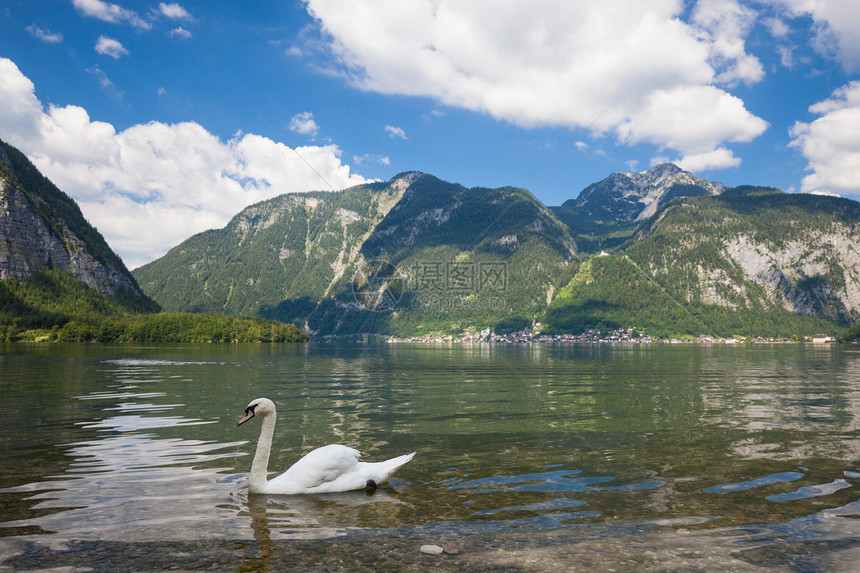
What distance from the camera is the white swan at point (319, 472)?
→ 446 inches

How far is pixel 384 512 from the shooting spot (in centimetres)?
1016

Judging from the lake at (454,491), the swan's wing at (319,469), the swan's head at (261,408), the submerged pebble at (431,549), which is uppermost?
the swan's head at (261,408)

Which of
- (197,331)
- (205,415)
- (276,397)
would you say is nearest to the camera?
(205,415)

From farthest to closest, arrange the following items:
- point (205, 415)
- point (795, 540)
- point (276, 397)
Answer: point (276, 397)
point (205, 415)
point (795, 540)

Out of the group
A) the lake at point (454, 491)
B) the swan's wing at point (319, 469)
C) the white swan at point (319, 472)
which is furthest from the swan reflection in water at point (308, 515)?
the swan's wing at point (319, 469)

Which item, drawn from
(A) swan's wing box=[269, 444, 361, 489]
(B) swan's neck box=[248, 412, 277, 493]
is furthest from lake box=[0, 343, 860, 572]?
(A) swan's wing box=[269, 444, 361, 489]

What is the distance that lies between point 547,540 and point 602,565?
1.24 m

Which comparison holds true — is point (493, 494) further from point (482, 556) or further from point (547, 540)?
point (482, 556)

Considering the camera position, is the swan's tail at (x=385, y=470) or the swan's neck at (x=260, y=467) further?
the swan's tail at (x=385, y=470)

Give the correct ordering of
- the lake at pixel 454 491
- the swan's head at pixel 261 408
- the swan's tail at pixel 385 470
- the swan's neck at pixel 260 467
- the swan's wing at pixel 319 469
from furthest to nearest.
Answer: the swan's head at pixel 261 408 < the swan's tail at pixel 385 470 < the swan's wing at pixel 319 469 < the swan's neck at pixel 260 467 < the lake at pixel 454 491

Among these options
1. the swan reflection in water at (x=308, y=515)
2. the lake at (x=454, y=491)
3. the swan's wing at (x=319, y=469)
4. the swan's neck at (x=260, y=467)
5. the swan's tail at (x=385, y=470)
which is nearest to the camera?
the lake at (x=454, y=491)

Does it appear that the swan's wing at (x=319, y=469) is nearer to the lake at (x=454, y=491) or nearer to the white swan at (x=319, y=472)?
the white swan at (x=319, y=472)

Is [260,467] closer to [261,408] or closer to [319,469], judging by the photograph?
[319,469]

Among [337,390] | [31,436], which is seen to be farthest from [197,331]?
[31,436]
